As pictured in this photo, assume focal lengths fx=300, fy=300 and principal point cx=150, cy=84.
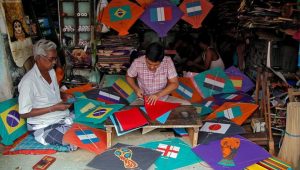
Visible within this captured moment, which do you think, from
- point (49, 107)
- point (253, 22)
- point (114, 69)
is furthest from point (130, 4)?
point (49, 107)

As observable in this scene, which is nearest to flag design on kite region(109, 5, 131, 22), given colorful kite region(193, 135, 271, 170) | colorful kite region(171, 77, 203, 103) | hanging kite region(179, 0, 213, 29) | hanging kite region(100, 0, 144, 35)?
hanging kite region(100, 0, 144, 35)

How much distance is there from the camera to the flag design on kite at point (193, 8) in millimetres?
5063

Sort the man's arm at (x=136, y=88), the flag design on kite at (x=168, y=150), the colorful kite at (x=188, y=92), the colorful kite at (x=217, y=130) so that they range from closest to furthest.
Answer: the flag design on kite at (x=168, y=150) → the colorful kite at (x=217, y=130) → the man's arm at (x=136, y=88) → the colorful kite at (x=188, y=92)

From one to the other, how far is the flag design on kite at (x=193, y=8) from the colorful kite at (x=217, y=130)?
2.02m

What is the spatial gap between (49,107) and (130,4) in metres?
2.29

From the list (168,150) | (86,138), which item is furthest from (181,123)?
(86,138)

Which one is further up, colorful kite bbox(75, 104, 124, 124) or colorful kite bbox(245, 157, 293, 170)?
colorful kite bbox(75, 104, 124, 124)

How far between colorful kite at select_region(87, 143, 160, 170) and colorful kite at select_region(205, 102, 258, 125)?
1185 millimetres

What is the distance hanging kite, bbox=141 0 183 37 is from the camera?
195 inches

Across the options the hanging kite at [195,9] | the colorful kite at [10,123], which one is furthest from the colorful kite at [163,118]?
the hanging kite at [195,9]

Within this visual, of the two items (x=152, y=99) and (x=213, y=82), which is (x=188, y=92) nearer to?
(x=213, y=82)

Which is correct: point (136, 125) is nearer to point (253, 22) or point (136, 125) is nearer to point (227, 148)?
point (227, 148)

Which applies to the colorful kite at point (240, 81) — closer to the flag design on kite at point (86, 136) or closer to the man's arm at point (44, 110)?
the flag design on kite at point (86, 136)

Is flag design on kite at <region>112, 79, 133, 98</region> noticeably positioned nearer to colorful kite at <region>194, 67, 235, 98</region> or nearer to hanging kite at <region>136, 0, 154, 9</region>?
colorful kite at <region>194, 67, 235, 98</region>
